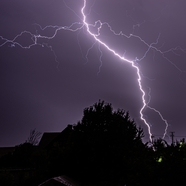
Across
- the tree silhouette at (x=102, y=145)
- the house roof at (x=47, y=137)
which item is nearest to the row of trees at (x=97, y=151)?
the tree silhouette at (x=102, y=145)

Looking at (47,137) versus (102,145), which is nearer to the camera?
(102,145)

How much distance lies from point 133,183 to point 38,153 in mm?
9023

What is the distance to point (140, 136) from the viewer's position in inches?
457

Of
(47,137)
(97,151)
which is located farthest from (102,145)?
(47,137)

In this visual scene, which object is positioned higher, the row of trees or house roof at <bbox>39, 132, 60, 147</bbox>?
house roof at <bbox>39, 132, 60, 147</bbox>

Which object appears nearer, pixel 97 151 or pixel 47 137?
pixel 97 151

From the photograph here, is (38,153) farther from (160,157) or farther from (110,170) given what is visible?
(160,157)

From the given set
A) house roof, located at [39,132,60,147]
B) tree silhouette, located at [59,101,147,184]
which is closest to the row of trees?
tree silhouette, located at [59,101,147,184]

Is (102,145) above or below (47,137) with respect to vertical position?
below

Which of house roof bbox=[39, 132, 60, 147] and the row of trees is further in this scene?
house roof bbox=[39, 132, 60, 147]

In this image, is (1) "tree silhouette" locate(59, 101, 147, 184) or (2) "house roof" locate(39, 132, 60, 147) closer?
(1) "tree silhouette" locate(59, 101, 147, 184)

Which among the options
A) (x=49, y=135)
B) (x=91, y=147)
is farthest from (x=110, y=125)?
(x=49, y=135)

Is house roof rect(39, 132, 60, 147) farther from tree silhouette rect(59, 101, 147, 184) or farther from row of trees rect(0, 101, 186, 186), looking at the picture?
tree silhouette rect(59, 101, 147, 184)

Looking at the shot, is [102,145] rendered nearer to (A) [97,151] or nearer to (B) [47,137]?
(A) [97,151]
